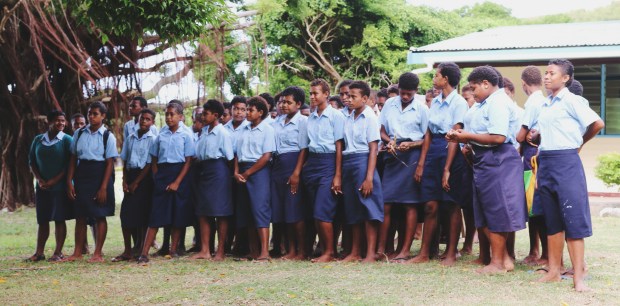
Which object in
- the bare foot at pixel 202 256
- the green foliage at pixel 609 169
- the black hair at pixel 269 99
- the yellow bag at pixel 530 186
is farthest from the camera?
the green foliage at pixel 609 169

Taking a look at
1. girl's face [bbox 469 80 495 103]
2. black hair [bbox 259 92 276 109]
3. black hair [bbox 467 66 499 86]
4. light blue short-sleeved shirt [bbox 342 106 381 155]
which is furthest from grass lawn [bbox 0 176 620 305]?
black hair [bbox 259 92 276 109]

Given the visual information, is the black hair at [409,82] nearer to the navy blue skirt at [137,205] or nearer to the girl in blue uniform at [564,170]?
the girl in blue uniform at [564,170]

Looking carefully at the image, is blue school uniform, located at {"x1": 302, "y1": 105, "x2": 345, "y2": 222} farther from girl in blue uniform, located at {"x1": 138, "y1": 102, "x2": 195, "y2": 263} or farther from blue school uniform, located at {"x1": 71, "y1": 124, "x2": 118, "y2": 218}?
blue school uniform, located at {"x1": 71, "y1": 124, "x2": 118, "y2": 218}

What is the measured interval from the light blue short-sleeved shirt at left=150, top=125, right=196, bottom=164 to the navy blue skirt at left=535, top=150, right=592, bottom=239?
12.7 feet

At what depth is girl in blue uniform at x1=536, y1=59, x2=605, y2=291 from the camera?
635 centimetres

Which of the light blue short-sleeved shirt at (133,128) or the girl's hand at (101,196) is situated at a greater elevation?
the light blue short-sleeved shirt at (133,128)

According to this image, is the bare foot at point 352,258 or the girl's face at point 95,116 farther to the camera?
the girl's face at point 95,116

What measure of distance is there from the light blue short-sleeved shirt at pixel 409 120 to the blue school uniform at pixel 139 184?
258 centimetres

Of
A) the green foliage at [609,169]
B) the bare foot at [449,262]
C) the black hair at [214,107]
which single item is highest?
the black hair at [214,107]

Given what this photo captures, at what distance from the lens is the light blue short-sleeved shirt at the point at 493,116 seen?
7.00 m

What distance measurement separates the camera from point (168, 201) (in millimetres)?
8883

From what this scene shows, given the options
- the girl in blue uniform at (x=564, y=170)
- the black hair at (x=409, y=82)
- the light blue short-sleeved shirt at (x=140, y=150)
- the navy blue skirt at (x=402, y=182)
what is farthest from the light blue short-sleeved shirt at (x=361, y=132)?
the light blue short-sleeved shirt at (x=140, y=150)

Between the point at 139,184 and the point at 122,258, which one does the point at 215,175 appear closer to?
the point at 139,184

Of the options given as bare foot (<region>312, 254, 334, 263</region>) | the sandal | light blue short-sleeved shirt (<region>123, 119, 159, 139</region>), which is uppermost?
light blue short-sleeved shirt (<region>123, 119, 159, 139</region>)
